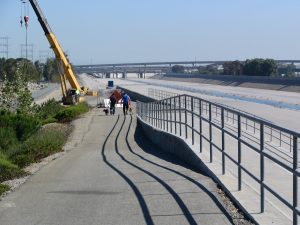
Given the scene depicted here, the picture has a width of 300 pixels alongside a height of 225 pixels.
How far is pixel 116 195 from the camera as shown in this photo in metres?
10.6

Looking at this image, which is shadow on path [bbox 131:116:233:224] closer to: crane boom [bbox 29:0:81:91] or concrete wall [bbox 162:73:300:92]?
crane boom [bbox 29:0:81:91]

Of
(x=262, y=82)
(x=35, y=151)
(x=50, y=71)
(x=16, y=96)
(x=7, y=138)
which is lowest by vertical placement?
(x=7, y=138)

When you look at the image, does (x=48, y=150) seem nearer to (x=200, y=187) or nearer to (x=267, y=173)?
(x=267, y=173)

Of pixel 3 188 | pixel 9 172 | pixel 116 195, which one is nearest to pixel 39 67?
pixel 9 172

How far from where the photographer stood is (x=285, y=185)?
488 inches

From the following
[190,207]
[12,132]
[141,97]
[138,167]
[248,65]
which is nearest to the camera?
[190,207]

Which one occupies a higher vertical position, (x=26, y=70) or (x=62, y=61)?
(x=62, y=61)

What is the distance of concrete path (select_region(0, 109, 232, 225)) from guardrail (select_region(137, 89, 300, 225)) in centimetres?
71

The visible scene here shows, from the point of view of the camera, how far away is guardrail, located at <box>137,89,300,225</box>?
9.61m

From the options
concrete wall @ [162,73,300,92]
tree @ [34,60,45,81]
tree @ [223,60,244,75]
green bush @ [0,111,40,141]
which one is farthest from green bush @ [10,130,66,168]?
tree @ [223,60,244,75]

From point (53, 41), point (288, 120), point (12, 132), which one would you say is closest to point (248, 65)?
point (53, 41)

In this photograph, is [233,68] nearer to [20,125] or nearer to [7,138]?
[20,125]

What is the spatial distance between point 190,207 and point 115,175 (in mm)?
4270

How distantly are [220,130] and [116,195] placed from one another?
91.5 inches
